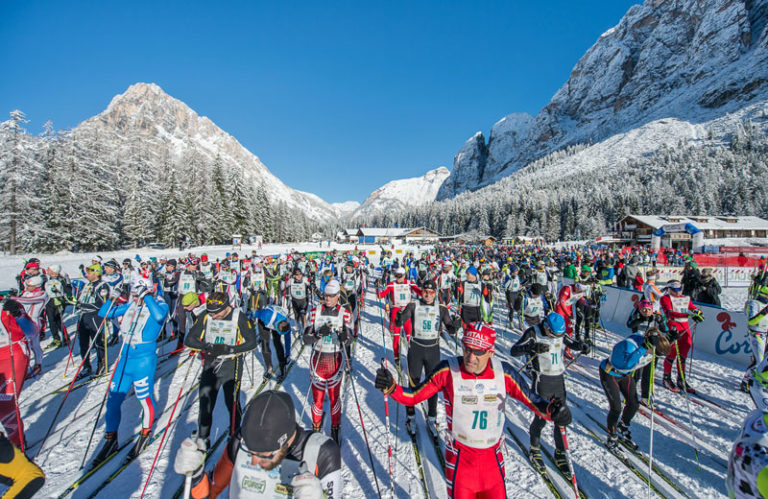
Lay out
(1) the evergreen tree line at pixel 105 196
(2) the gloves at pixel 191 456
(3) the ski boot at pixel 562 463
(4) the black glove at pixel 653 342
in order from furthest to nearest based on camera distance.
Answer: (1) the evergreen tree line at pixel 105 196 → (4) the black glove at pixel 653 342 → (3) the ski boot at pixel 562 463 → (2) the gloves at pixel 191 456

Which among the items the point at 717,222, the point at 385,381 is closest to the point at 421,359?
the point at 385,381

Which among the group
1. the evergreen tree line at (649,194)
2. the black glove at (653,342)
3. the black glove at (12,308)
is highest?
the evergreen tree line at (649,194)

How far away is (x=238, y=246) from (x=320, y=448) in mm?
37686

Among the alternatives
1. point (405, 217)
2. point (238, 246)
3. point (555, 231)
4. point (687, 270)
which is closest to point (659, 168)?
point (555, 231)

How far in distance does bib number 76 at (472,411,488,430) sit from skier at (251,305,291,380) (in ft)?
10.2

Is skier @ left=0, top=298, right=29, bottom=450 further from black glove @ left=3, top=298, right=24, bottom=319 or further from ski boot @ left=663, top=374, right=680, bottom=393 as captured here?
ski boot @ left=663, top=374, right=680, bottom=393

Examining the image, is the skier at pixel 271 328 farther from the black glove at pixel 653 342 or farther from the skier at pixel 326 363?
the black glove at pixel 653 342

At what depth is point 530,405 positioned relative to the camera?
2912mm

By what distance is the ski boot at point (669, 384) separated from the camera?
6.32 metres

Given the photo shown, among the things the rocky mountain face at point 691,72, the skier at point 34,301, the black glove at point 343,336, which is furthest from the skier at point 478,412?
the rocky mountain face at point 691,72

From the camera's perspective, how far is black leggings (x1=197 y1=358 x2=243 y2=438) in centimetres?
418

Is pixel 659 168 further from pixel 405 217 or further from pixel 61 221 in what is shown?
pixel 61 221

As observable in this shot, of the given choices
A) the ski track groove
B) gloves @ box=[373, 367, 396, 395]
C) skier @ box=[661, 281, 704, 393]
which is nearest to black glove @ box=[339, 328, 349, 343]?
the ski track groove

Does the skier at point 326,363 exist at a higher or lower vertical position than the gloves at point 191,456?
lower
